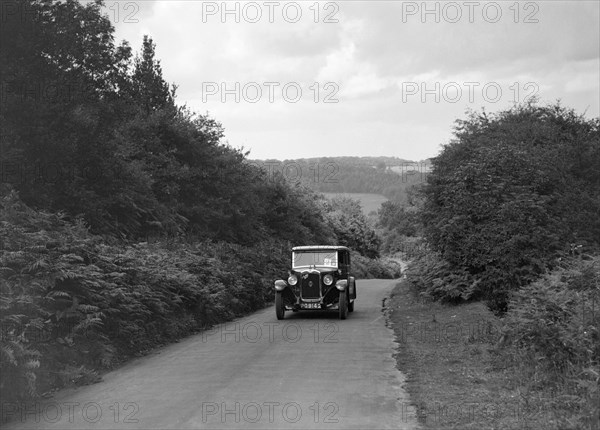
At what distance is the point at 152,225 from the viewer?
27016mm

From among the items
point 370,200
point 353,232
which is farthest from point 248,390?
point 370,200

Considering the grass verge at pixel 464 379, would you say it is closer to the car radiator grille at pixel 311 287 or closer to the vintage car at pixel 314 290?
the vintage car at pixel 314 290

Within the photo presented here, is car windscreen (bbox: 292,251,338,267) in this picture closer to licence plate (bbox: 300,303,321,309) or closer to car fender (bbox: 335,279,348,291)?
car fender (bbox: 335,279,348,291)

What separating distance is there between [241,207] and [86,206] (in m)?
17.4

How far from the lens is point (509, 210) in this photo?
64.7ft

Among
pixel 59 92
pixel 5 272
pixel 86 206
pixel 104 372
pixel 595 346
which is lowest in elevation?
pixel 104 372

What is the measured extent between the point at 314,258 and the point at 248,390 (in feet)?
37.5

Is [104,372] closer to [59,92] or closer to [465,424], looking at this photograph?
[465,424]

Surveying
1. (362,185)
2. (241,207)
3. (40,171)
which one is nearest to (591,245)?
(40,171)

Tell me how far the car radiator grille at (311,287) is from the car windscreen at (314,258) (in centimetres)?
93

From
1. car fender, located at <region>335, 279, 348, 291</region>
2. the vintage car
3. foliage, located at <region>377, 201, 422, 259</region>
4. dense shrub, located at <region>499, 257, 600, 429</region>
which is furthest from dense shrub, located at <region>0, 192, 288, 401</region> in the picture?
foliage, located at <region>377, 201, 422, 259</region>

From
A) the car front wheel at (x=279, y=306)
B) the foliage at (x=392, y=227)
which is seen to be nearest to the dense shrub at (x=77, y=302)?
the car front wheel at (x=279, y=306)

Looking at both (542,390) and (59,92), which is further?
(59,92)

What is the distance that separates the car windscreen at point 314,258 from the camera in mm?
21406
